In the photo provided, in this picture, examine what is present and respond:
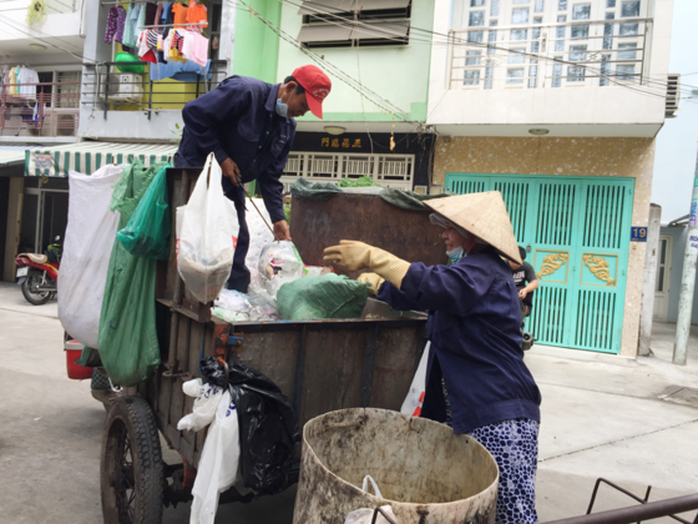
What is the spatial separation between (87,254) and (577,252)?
7896 millimetres

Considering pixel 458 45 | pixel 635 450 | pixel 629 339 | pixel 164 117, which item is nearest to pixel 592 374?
pixel 629 339

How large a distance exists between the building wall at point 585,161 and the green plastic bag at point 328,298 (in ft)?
24.8

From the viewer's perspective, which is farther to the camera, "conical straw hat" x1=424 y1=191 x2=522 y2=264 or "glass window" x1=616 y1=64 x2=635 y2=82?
"glass window" x1=616 y1=64 x2=635 y2=82

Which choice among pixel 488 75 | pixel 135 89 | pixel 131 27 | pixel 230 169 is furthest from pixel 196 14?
pixel 230 169

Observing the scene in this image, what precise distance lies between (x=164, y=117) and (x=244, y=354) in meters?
9.82

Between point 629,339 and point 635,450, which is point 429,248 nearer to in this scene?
point 635,450

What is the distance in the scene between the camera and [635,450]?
461 cm

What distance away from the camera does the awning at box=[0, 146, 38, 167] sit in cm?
1079

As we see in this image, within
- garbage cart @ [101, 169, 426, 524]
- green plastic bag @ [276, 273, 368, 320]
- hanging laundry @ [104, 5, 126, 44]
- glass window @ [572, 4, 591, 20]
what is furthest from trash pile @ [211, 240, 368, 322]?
hanging laundry @ [104, 5, 126, 44]

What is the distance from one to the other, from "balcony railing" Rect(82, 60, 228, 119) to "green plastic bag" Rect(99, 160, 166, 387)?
29.7 feet

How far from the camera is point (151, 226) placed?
8.26 ft

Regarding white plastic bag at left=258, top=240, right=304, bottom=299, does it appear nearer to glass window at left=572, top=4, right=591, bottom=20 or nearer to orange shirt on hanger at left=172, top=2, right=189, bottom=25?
glass window at left=572, top=4, right=591, bottom=20

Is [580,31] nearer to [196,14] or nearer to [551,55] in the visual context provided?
[551,55]

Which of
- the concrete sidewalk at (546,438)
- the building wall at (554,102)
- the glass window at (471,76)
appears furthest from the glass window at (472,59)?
the concrete sidewalk at (546,438)
